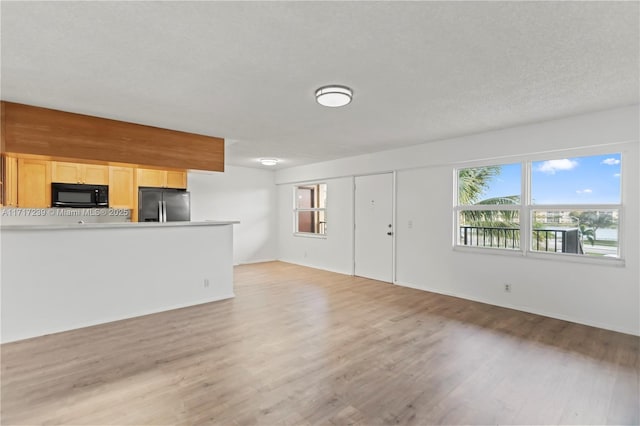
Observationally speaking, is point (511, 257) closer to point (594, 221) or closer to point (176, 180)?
point (594, 221)

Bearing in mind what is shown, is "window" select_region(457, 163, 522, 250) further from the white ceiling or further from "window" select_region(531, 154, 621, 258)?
the white ceiling

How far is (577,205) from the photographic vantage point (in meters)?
3.72

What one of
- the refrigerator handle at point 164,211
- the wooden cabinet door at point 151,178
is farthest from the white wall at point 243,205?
the refrigerator handle at point 164,211

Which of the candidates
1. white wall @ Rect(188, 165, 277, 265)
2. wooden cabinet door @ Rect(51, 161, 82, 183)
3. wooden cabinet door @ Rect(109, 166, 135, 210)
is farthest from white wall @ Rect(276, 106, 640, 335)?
wooden cabinet door @ Rect(51, 161, 82, 183)

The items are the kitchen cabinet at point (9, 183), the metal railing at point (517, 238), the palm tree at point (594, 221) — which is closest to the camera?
the palm tree at point (594, 221)

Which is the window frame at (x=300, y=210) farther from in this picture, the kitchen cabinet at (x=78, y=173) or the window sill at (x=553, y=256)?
the kitchen cabinet at (x=78, y=173)

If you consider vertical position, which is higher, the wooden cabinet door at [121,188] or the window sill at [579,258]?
the wooden cabinet door at [121,188]

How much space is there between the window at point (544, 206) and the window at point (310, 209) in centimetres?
341

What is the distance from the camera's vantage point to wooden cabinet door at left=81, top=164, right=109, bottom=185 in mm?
5168

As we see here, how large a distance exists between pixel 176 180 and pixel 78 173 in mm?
1525

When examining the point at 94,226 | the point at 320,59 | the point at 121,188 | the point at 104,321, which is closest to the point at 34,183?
the point at 121,188

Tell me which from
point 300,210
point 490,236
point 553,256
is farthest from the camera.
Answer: point 300,210

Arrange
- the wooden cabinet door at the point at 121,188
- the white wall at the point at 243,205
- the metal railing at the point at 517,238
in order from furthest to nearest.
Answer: the white wall at the point at 243,205 → the wooden cabinet door at the point at 121,188 → the metal railing at the point at 517,238

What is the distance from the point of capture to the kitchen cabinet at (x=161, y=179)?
223 inches
